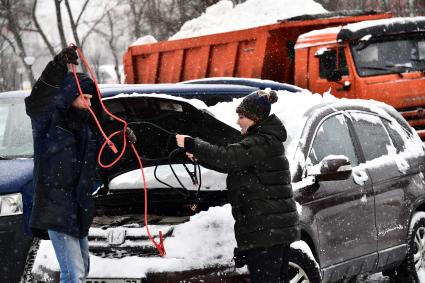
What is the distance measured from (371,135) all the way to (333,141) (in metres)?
0.63

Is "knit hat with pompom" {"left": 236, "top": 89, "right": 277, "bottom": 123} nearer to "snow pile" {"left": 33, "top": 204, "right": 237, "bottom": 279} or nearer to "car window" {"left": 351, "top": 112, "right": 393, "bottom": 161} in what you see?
"snow pile" {"left": 33, "top": 204, "right": 237, "bottom": 279}

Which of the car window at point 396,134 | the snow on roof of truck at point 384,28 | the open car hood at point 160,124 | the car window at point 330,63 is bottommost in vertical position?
the car window at point 330,63

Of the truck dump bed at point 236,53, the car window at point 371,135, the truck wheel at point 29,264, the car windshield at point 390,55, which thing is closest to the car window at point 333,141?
the car window at point 371,135

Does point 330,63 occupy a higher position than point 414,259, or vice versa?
point 330,63

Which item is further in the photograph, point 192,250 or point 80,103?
point 192,250

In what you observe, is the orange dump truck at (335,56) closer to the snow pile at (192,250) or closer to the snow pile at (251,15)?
the snow pile at (251,15)

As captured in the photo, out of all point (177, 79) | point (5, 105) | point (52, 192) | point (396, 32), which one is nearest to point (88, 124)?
point (52, 192)

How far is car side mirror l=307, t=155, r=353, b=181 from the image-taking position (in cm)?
577

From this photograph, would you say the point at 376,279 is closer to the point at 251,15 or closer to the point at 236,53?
the point at 236,53

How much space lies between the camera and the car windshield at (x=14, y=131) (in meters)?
7.68

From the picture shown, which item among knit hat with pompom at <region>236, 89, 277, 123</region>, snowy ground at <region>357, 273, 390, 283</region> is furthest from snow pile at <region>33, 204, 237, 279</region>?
snowy ground at <region>357, 273, 390, 283</region>

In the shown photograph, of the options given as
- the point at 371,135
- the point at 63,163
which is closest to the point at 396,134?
the point at 371,135

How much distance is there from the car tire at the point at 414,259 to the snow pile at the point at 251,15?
554 inches

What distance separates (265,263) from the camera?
16.0ft
